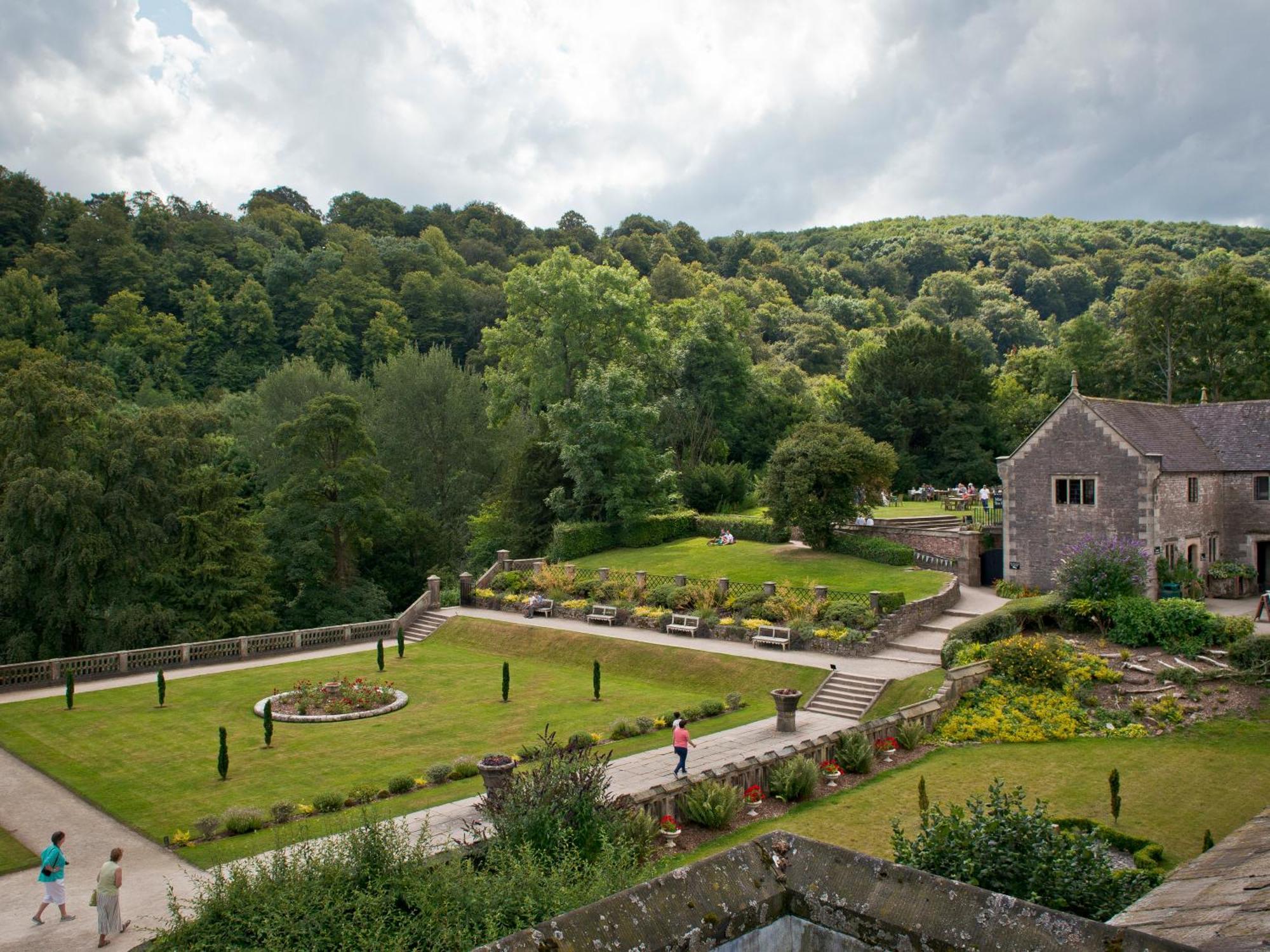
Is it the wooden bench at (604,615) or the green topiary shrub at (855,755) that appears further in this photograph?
the wooden bench at (604,615)

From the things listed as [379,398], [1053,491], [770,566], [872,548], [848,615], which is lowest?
[848,615]

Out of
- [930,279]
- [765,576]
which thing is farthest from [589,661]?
[930,279]

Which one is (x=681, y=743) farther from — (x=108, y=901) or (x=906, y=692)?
(x=108, y=901)

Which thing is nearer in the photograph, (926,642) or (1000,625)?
(1000,625)

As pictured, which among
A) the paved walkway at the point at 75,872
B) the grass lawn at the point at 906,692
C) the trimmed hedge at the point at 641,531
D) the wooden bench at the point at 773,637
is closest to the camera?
the paved walkway at the point at 75,872

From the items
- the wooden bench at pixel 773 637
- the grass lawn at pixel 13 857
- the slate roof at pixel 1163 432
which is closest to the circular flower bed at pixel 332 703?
the grass lawn at pixel 13 857

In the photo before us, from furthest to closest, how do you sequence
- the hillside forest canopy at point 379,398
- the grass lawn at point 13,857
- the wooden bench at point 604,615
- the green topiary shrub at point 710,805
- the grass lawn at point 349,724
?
the hillside forest canopy at point 379,398 < the wooden bench at point 604,615 < the grass lawn at point 349,724 < the grass lawn at point 13,857 < the green topiary shrub at point 710,805

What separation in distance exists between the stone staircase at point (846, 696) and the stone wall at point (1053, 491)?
38.1 feet

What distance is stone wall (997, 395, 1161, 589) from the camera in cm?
3247

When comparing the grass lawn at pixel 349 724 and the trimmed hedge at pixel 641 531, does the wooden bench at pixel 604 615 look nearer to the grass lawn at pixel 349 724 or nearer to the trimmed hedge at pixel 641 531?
the grass lawn at pixel 349 724

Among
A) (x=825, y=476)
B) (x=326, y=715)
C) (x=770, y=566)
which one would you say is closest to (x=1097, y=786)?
(x=326, y=715)

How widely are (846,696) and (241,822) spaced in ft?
54.6

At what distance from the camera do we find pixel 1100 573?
28.8 metres

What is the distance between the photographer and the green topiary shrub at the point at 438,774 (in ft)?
70.6
